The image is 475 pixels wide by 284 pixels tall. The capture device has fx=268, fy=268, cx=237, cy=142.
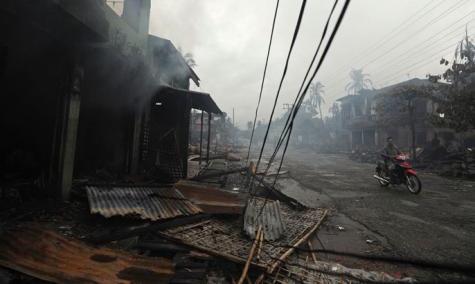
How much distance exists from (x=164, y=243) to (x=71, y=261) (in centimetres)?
111

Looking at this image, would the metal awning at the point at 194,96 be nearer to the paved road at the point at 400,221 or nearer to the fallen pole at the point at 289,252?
the paved road at the point at 400,221

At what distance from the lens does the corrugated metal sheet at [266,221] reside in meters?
4.15

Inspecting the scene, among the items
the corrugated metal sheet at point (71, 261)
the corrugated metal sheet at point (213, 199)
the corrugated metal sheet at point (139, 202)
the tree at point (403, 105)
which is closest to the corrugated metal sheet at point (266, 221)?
the corrugated metal sheet at point (213, 199)

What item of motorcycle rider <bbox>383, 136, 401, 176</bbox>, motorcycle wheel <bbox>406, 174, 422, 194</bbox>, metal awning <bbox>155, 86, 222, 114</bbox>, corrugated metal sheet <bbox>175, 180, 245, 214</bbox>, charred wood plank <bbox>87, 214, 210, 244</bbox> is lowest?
charred wood plank <bbox>87, 214, 210, 244</bbox>

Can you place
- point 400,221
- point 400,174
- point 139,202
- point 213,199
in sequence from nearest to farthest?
point 139,202 → point 400,221 → point 213,199 → point 400,174

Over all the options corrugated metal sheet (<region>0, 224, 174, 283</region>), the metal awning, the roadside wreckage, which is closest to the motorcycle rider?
the roadside wreckage

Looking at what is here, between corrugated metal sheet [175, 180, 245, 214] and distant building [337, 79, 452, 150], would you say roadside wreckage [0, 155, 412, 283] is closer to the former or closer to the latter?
corrugated metal sheet [175, 180, 245, 214]

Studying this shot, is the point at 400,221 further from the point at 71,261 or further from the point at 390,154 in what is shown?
the point at 71,261

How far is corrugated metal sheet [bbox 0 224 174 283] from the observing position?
8.81ft

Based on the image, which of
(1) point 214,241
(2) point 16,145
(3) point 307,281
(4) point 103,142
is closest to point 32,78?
(2) point 16,145

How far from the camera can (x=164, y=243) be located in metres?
3.70

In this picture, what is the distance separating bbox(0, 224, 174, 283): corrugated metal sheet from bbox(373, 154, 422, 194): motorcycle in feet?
26.3

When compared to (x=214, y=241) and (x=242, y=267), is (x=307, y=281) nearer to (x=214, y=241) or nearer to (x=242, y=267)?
(x=242, y=267)

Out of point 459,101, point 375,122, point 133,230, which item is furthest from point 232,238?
point 375,122
